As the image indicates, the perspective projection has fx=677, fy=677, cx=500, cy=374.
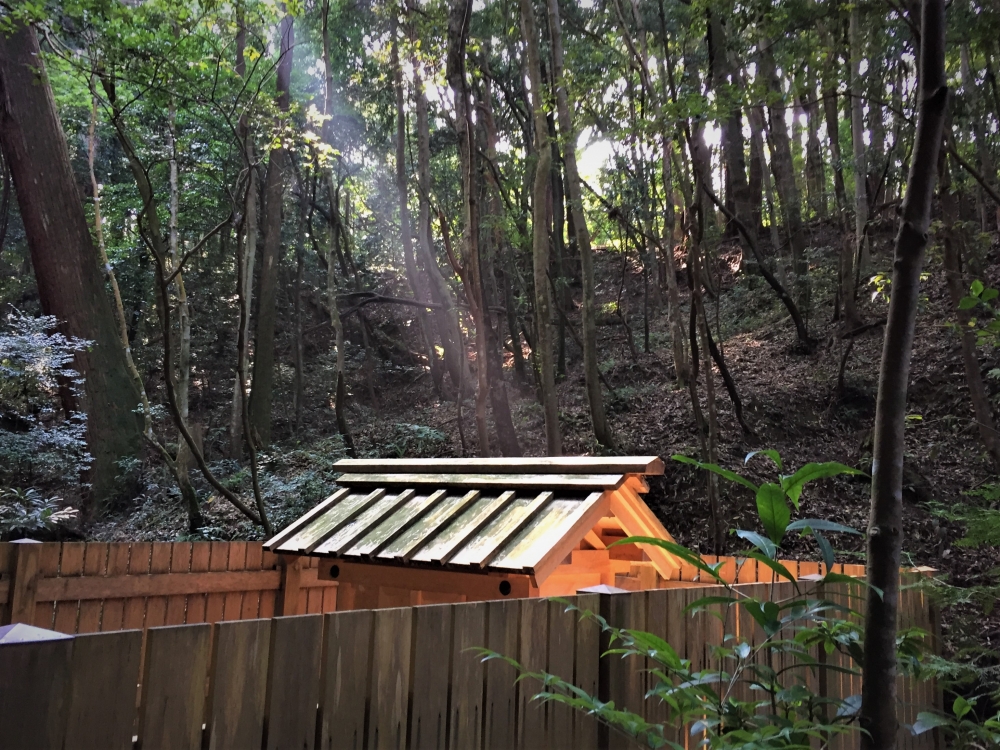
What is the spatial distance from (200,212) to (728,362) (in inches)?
474

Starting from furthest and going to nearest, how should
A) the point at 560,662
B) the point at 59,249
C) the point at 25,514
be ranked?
the point at 59,249 < the point at 25,514 < the point at 560,662

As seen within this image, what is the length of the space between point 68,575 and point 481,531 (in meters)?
2.43

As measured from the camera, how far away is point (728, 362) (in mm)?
11969

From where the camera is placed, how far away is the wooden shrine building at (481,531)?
303 cm

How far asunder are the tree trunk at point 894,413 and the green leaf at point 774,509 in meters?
0.19

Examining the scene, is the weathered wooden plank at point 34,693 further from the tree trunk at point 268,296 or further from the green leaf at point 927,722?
the tree trunk at point 268,296

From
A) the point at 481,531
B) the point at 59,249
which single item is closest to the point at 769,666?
the point at 481,531

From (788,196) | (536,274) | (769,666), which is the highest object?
(788,196)

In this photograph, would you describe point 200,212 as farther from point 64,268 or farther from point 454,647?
point 454,647

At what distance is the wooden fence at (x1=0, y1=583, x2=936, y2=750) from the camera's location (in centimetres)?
143

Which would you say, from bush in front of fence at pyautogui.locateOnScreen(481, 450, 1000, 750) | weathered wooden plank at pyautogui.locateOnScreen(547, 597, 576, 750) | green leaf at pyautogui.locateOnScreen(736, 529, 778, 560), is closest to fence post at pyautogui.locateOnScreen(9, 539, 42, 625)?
weathered wooden plank at pyautogui.locateOnScreen(547, 597, 576, 750)

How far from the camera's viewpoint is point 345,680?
187cm

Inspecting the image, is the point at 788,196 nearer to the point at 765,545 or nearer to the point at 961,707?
the point at 961,707

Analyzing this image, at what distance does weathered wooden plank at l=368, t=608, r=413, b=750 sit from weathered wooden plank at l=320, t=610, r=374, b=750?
3cm
